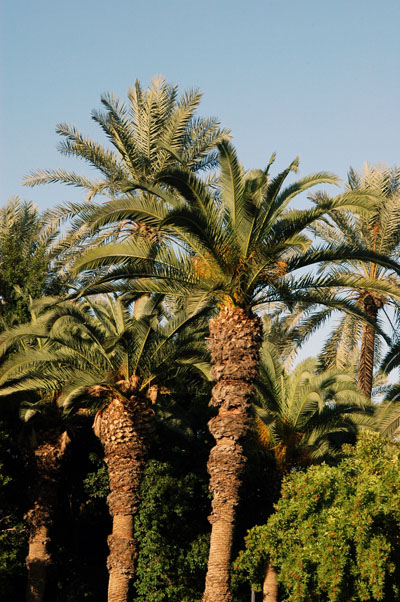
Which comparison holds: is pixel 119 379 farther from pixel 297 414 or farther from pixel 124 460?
pixel 297 414

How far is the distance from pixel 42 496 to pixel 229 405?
910 cm

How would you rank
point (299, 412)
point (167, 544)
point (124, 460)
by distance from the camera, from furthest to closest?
point (167, 544) < point (299, 412) < point (124, 460)

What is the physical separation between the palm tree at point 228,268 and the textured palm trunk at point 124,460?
12.5 ft

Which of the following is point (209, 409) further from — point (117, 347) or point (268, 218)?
point (268, 218)

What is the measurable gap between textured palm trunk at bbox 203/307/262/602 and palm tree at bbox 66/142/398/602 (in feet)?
0.07

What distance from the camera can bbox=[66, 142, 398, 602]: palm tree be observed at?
16500 mm

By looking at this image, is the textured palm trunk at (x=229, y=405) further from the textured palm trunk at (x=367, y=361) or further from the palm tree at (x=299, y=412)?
the textured palm trunk at (x=367, y=361)

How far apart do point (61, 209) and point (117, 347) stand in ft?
25.0

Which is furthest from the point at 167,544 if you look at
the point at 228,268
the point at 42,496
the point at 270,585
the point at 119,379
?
the point at 228,268

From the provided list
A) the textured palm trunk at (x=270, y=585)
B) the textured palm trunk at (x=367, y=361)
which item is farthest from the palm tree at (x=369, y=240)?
the textured palm trunk at (x=270, y=585)

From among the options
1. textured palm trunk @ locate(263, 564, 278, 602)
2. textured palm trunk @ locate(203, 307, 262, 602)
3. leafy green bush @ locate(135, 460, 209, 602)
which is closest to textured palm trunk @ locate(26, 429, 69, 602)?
leafy green bush @ locate(135, 460, 209, 602)

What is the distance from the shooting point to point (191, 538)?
24344 mm

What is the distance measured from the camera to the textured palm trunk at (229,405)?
17.1 metres

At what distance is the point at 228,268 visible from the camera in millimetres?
→ 16859
